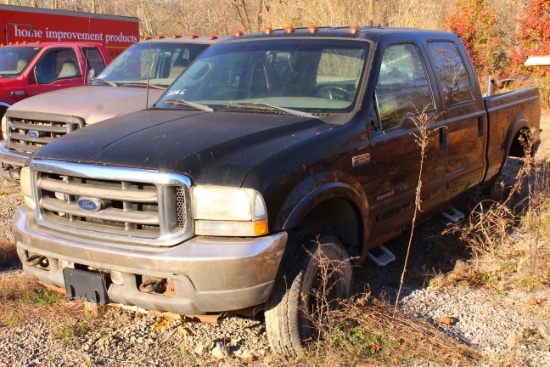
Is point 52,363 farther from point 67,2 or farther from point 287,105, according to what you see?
point 67,2

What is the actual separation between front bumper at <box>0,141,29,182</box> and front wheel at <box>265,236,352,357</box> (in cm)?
452

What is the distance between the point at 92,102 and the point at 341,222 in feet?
12.9

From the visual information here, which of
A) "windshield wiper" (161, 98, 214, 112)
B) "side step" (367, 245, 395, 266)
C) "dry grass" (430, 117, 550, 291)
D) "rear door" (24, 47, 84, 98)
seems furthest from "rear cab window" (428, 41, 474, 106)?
"rear door" (24, 47, 84, 98)

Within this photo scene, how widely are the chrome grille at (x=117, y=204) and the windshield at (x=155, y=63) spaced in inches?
188

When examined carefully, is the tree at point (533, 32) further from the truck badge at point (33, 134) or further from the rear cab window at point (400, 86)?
the truck badge at point (33, 134)

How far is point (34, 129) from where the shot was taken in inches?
275

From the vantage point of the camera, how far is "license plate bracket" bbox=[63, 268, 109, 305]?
340 centimetres

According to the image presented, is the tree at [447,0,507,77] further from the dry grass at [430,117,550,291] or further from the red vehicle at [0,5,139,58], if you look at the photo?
the dry grass at [430,117,550,291]

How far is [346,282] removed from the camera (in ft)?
13.1

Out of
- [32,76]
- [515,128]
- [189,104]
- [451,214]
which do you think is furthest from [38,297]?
[32,76]

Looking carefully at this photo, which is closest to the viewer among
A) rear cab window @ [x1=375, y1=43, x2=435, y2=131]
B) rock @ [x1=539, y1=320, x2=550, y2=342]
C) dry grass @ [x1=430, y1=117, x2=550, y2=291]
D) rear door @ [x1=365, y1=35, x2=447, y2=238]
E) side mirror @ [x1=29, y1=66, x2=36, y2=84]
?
rock @ [x1=539, y1=320, x2=550, y2=342]

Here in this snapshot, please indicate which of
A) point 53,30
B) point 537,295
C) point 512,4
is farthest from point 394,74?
point 512,4

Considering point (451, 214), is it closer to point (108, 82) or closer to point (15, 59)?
point (108, 82)

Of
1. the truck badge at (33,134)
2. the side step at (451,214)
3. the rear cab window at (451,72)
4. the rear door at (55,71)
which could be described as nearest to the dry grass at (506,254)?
the side step at (451,214)
